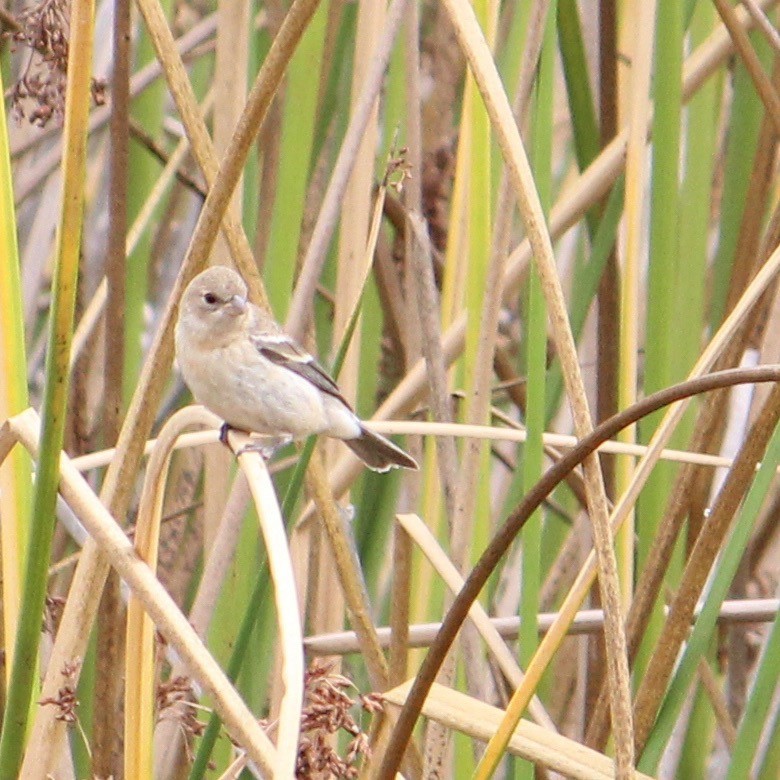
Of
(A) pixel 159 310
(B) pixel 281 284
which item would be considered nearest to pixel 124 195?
(B) pixel 281 284

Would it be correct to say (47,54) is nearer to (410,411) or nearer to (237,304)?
(237,304)

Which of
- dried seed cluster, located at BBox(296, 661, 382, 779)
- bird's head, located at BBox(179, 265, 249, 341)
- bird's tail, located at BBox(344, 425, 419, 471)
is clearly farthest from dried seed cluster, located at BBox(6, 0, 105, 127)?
dried seed cluster, located at BBox(296, 661, 382, 779)

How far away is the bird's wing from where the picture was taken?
2123mm

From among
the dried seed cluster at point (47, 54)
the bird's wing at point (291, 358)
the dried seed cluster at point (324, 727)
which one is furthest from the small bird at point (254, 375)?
the dried seed cluster at point (324, 727)

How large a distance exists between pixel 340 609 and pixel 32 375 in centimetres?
90

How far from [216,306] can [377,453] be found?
38 cm

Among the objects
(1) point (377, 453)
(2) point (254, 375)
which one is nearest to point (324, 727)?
(1) point (377, 453)

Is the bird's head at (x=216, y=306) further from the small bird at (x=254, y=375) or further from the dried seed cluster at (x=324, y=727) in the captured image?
the dried seed cluster at (x=324, y=727)

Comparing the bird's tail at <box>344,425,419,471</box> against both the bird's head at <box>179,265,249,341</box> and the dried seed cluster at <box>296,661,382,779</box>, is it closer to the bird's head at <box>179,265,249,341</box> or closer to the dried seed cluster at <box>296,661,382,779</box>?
the bird's head at <box>179,265,249,341</box>

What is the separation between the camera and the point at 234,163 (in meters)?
1.30

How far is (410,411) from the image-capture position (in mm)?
2297

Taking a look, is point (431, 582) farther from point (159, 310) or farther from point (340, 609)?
point (159, 310)

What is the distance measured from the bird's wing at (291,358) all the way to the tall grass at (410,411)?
0.06 metres

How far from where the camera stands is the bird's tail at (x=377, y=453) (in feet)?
6.82
